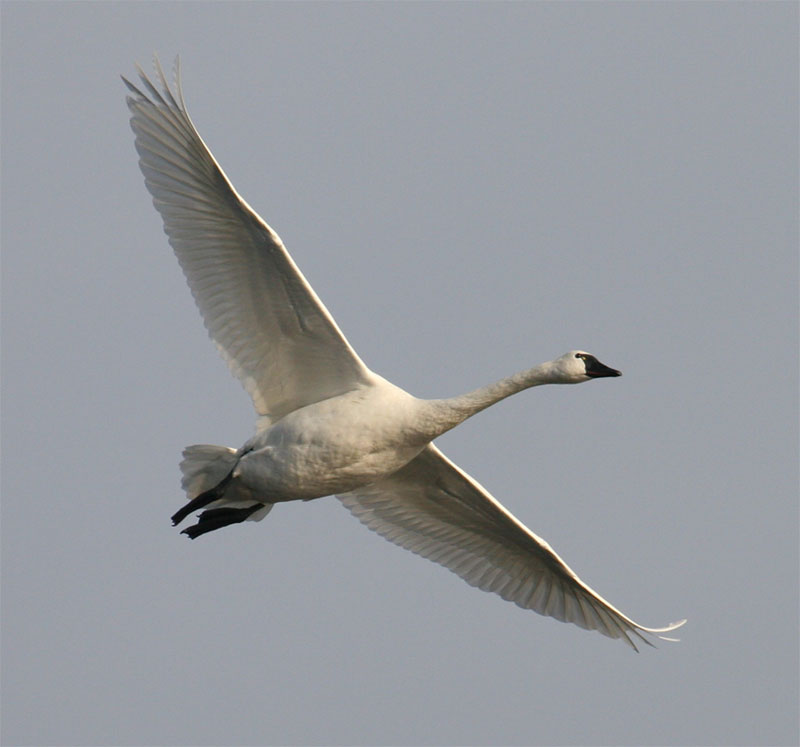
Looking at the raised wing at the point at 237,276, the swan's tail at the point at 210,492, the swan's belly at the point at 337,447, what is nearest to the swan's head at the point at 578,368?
the swan's belly at the point at 337,447

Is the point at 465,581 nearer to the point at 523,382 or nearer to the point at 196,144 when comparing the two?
the point at 523,382

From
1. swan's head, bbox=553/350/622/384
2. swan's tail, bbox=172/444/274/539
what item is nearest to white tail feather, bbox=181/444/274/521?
swan's tail, bbox=172/444/274/539

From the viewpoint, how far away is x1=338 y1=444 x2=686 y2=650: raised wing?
19.7 metres

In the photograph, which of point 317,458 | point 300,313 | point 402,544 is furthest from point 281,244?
point 402,544

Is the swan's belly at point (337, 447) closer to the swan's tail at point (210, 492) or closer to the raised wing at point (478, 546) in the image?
the swan's tail at point (210, 492)

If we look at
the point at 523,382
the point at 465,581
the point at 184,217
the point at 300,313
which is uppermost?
the point at 184,217

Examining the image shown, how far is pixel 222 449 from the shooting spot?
18.8 metres

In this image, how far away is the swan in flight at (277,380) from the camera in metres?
17.5

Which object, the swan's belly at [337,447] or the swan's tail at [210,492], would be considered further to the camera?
the swan's tail at [210,492]

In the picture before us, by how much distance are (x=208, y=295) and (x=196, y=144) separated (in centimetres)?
171

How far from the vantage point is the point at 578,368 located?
61.3ft

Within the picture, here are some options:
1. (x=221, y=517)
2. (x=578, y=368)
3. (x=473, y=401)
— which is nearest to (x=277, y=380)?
(x=221, y=517)

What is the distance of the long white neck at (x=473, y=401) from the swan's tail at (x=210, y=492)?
7.45 ft

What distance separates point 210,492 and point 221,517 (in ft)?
1.53
